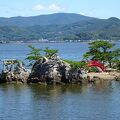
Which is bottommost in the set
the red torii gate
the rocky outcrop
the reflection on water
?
the reflection on water

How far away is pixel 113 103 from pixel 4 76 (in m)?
24.6

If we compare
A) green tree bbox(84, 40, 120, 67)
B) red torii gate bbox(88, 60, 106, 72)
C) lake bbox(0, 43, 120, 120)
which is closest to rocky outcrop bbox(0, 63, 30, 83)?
lake bbox(0, 43, 120, 120)

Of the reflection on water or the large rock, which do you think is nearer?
the reflection on water

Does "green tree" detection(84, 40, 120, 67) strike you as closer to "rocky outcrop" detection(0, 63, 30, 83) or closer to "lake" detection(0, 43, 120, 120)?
"lake" detection(0, 43, 120, 120)

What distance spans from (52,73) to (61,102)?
1719 centimetres

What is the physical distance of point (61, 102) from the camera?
2055 inches

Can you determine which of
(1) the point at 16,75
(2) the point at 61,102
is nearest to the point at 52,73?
(1) the point at 16,75

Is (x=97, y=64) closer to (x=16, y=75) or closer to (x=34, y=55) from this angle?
(x=34, y=55)

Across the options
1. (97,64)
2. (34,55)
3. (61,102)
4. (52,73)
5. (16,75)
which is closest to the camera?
(61,102)

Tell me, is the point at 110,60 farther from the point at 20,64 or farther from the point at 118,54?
the point at 20,64

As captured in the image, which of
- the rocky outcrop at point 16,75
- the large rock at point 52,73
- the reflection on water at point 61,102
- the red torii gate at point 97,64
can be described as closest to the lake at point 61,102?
the reflection on water at point 61,102

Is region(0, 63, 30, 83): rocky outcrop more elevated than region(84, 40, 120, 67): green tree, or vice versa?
region(84, 40, 120, 67): green tree

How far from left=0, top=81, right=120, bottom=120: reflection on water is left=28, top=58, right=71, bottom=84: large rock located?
2754mm

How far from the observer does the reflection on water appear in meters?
44.6
